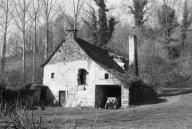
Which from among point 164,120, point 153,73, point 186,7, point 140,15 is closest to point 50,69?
point 153,73

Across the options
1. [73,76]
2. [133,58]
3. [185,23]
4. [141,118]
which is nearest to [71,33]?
[73,76]

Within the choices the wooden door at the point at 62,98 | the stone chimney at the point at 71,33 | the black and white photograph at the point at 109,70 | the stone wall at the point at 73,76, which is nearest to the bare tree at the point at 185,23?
the black and white photograph at the point at 109,70

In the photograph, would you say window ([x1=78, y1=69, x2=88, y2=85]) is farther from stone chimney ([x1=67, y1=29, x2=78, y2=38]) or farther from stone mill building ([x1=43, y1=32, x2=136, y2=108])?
stone chimney ([x1=67, y1=29, x2=78, y2=38])

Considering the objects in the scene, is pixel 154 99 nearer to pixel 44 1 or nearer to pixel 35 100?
pixel 35 100

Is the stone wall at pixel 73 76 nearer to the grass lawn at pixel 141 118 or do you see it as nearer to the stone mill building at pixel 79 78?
the stone mill building at pixel 79 78

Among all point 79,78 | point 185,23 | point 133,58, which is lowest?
point 79,78

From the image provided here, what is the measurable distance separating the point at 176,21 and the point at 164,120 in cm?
2624

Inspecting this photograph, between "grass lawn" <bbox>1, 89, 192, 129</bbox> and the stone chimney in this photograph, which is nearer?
"grass lawn" <bbox>1, 89, 192, 129</bbox>

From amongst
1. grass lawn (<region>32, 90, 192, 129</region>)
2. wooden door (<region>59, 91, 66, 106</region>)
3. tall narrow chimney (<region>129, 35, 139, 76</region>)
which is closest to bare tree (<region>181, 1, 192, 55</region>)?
tall narrow chimney (<region>129, 35, 139, 76</region>)

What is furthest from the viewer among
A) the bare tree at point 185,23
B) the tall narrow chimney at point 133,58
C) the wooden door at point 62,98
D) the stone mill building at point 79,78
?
the bare tree at point 185,23

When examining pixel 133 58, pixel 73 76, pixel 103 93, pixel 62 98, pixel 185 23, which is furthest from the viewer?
pixel 185 23

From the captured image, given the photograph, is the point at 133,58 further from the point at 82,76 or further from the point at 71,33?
the point at 71,33

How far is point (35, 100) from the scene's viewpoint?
26.5 meters

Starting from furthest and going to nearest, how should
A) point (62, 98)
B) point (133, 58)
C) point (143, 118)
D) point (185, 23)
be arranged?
point (185, 23)
point (133, 58)
point (62, 98)
point (143, 118)
